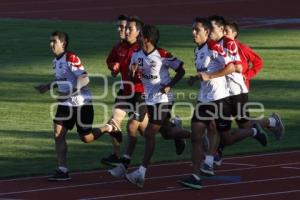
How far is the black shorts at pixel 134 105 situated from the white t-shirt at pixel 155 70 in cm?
30

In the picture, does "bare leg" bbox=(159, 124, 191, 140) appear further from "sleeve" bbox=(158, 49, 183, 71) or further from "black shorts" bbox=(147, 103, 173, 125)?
"sleeve" bbox=(158, 49, 183, 71)

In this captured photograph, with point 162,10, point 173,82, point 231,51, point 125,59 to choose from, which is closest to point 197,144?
point 173,82

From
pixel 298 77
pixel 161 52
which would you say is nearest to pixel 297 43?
pixel 298 77

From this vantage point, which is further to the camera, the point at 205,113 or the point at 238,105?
the point at 238,105

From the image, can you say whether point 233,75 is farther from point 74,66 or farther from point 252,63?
point 74,66

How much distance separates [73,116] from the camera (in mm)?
14570

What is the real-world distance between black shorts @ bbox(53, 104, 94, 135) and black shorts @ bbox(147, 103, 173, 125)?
2.75ft

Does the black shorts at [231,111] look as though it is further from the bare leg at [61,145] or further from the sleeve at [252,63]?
the bare leg at [61,145]

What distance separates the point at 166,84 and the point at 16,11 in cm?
3015

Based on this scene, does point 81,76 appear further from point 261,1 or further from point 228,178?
point 261,1

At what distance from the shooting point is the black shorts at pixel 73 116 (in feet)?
47.7

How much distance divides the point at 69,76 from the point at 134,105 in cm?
113

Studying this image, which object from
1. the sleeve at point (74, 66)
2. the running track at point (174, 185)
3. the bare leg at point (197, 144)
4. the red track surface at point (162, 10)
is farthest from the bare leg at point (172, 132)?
the red track surface at point (162, 10)

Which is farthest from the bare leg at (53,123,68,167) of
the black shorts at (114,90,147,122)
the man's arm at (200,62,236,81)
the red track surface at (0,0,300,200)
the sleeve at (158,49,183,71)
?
the man's arm at (200,62,236,81)
